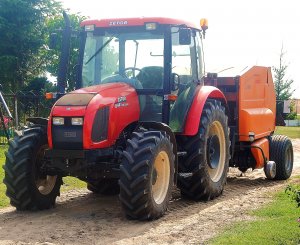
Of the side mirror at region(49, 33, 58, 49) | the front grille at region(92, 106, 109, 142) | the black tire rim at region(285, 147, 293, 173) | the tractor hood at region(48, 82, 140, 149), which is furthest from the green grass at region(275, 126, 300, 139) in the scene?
the front grille at region(92, 106, 109, 142)

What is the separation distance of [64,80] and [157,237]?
3.19 metres

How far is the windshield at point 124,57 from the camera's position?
830cm

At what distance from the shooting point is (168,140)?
7.52m

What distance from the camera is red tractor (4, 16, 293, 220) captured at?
23.7 feet

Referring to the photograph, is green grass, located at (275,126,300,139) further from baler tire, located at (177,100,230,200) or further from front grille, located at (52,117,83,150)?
front grille, located at (52,117,83,150)

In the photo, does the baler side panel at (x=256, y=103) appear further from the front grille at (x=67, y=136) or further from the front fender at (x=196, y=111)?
the front grille at (x=67, y=136)

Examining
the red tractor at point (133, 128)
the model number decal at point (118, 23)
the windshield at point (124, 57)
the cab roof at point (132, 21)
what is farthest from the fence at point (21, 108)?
the model number decal at point (118, 23)

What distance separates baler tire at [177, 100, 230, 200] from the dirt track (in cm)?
21

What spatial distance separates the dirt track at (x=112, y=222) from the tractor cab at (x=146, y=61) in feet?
4.55

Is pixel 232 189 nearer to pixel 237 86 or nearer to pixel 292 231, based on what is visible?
pixel 237 86

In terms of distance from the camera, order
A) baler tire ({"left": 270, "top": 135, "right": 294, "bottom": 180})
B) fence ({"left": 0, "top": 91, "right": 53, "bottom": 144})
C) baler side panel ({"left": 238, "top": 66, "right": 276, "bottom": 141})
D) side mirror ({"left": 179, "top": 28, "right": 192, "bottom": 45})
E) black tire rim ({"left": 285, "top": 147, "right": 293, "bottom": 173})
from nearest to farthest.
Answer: side mirror ({"left": 179, "top": 28, "right": 192, "bottom": 45})
baler side panel ({"left": 238, "top": 66, "right": 276, "bottom": 141})
baler tire ({"left": 270, "top": 135, "right": 294, "bottom": 180})
black tire rim ({"left": 285, "top": 147, "right": 293, "bottom": 173})
fence ({"left": 0, "top": 91, "right": 53, "bottom": 144})

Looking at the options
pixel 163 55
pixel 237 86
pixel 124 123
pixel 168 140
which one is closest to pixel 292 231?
pixel 168 140

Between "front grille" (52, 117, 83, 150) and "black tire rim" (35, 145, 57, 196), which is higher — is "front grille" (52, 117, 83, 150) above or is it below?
above

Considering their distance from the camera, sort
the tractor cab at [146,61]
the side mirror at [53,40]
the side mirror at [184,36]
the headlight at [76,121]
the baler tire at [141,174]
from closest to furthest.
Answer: the baler tire at [141,174] < the headlight at [76,121] < the side mirror at [184,36] < the tractor cab at [146,61] < the side mirror at [53,40]
